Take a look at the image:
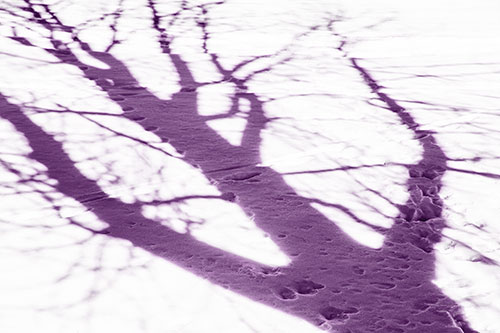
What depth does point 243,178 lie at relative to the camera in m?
2.29

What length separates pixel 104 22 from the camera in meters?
4.00

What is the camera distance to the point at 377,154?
2531mm

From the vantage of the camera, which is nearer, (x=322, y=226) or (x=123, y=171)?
(x=322, y=226)

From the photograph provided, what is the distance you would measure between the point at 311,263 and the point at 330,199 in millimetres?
415

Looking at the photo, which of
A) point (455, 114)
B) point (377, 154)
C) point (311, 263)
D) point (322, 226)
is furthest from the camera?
point (455, 114)

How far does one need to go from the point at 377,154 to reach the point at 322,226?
64 centimetres

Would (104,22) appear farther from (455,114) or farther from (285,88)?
(455,114)

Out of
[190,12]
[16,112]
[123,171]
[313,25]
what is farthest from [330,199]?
[190,12]

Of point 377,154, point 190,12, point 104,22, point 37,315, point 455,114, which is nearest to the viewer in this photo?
point 37,315

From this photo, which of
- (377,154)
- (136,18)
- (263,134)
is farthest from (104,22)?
(377,154)

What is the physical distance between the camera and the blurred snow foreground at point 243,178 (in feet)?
5.41

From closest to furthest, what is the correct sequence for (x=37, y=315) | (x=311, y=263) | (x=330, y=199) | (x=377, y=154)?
(x=37, y=315)
(x=311, y=263)
(x=330, y=199)
(x=377, y=154)

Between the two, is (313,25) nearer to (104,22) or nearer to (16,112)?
(104,22)

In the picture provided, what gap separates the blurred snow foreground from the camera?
1649 millimetres
